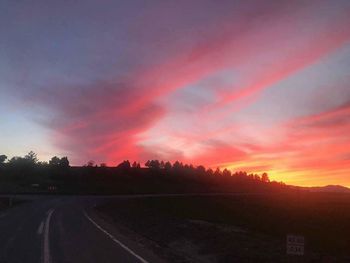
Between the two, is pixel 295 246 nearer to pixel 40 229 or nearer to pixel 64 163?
pixel 40 229

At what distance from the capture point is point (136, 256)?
1830cm

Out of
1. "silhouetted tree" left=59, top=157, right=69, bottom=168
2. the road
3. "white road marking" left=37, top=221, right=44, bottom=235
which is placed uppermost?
"silhouetted tree" left=59, top=157, right=69, bottom=168

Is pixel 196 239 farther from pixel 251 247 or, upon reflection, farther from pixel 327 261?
pixel 327 261

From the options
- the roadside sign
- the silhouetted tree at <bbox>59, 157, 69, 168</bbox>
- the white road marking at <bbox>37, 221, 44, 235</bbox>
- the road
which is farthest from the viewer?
the silhouetted tree at <bbox>59, 157, 69, 168</bbox>

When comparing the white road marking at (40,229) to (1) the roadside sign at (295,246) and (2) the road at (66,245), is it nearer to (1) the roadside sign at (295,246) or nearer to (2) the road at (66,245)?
(2) the road at (66,245)

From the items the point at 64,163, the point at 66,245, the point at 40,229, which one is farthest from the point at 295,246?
the point at 64,163

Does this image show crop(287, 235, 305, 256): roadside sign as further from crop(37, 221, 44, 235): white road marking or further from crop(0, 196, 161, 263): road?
crop(37, 221, 44, 235): white road marking

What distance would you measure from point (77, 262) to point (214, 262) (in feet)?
15.7

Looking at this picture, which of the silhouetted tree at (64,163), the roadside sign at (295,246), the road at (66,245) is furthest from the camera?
the silhouetted tree at (64,163)

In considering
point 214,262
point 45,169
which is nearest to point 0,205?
point 214,262

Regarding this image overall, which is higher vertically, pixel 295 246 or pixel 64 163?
pixel 64 163

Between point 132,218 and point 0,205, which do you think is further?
point 0,205

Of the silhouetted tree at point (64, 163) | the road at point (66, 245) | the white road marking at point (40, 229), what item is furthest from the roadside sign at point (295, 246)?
the silhouetted tree at point (64, 163)

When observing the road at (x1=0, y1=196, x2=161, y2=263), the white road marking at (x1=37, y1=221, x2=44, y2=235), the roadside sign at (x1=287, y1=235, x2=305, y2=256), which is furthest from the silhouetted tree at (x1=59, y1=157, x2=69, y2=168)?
the roadside sign at (x1=287, y1=235, x2=305, y2=256)
